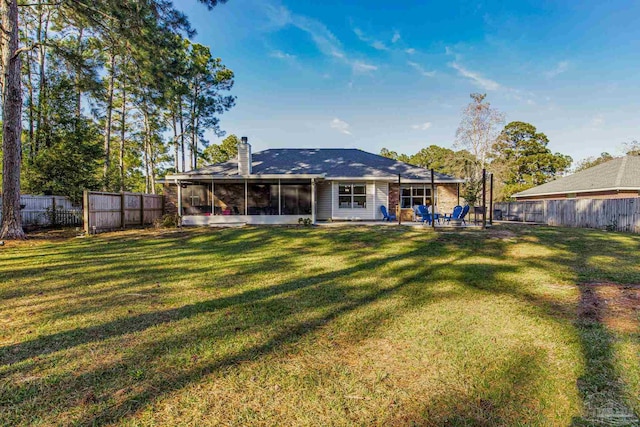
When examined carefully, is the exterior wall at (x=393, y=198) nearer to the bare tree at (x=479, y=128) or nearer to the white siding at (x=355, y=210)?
the white siding at (x=355, y=210)

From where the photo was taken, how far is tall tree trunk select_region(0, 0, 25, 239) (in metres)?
9.73

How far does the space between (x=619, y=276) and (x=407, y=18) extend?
14.0 metres

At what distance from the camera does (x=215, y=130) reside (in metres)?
28.4

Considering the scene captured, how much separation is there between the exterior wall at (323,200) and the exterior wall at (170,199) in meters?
7.95

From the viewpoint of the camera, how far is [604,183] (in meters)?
17.9

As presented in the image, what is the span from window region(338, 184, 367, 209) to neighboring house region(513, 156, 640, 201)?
14391 millimetres

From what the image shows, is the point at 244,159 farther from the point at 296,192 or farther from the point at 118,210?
the point at 118,210

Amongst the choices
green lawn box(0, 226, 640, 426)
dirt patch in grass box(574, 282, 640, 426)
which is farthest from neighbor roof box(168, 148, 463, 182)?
dirt patch in grass box(574, 282, 640, 426)

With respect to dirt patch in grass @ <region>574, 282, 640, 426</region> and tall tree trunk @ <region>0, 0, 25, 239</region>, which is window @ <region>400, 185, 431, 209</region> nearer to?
dirt patch in grass @ <region>574, 282, 640, 426</region>

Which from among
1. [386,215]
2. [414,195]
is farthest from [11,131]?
[414,195]

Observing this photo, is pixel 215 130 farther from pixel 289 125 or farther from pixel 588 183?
pixel 588 183

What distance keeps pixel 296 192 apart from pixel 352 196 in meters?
3.18

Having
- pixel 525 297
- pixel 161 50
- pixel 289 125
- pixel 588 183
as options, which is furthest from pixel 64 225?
pixel 588 183

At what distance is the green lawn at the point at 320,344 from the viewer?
80.9 inches
